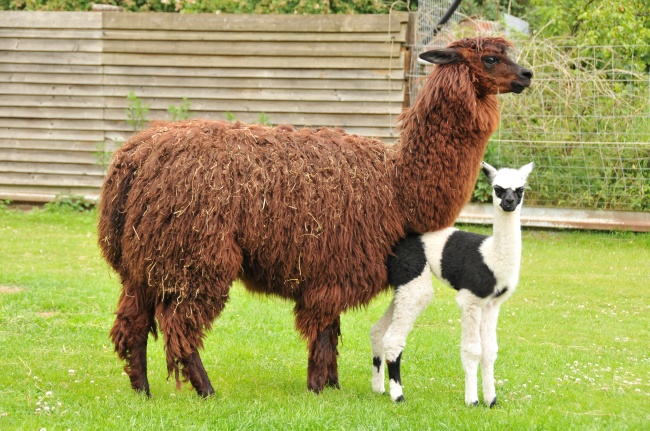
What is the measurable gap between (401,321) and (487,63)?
75.3 inches

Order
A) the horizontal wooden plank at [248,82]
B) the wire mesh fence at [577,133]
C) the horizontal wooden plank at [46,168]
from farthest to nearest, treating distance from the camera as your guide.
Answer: the horizontal wooden plank at [46,168], the horizontal wooden plank at [248,82], the wire mesh fence at [577,133]

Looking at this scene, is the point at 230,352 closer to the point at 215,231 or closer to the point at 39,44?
the point at 215,231

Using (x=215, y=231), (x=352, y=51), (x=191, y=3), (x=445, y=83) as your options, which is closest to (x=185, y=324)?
(x=215, y=231)

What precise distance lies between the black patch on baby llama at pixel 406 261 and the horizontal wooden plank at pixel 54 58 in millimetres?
10149

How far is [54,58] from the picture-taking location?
1489 cm

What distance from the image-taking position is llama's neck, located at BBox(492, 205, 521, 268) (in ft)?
18.4

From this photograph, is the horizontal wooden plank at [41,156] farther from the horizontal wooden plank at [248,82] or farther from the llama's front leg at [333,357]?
the llama's front leg at [333,357]

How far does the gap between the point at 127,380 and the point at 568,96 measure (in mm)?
9195

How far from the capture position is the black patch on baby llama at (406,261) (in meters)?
6.00

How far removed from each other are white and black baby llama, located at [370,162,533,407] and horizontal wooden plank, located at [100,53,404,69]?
26.9 feet

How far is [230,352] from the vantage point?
7.37 m

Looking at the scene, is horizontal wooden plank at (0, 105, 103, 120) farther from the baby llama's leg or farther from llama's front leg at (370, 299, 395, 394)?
the baby llama's leg

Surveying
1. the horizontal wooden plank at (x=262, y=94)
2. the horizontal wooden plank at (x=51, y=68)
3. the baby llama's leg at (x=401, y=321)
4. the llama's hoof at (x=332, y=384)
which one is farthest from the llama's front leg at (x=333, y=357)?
the horizontal wooden plank at (x=51, y=68)

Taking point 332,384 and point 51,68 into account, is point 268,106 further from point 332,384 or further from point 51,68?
point 332,384
